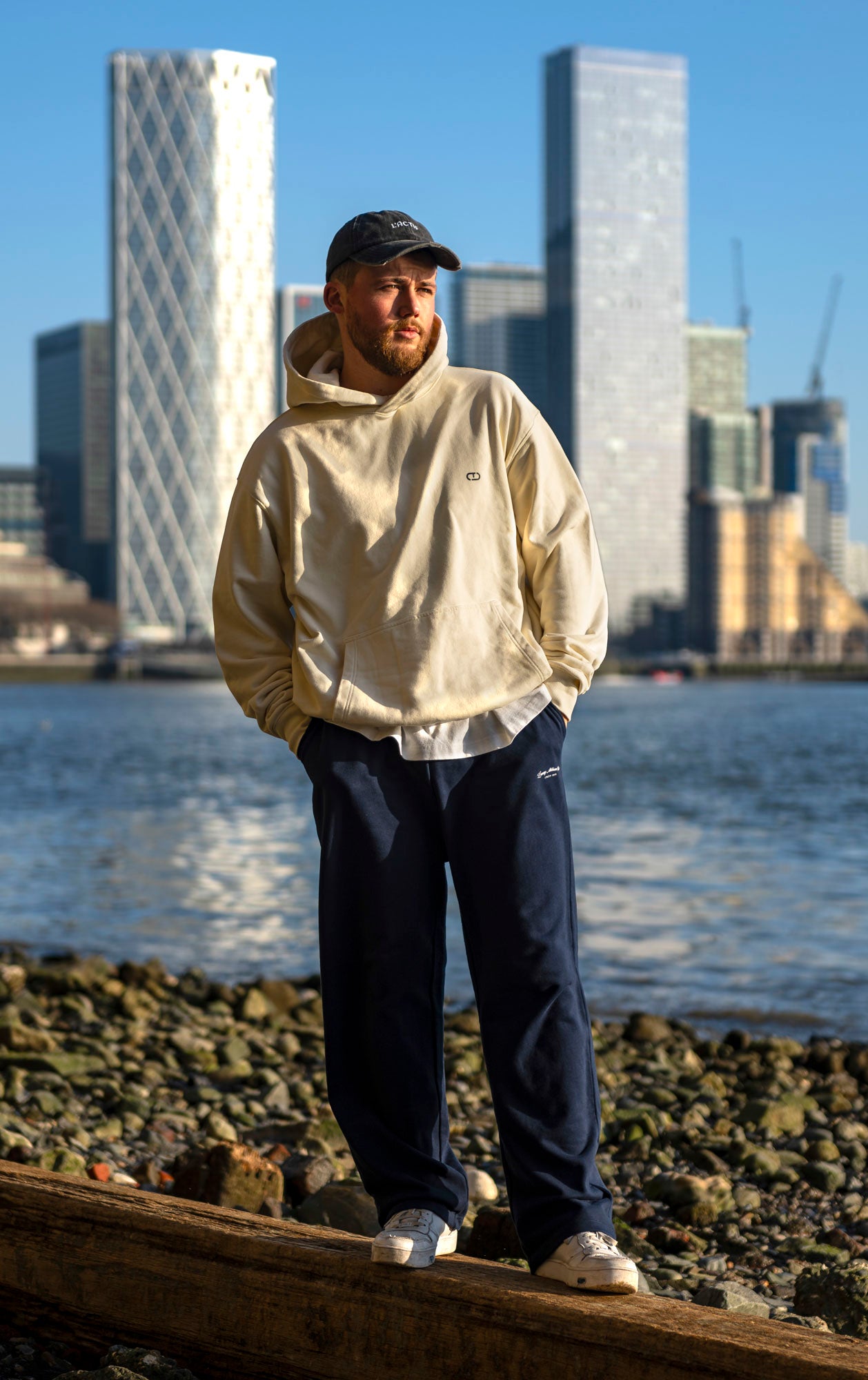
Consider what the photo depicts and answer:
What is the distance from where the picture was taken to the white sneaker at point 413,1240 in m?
3.11

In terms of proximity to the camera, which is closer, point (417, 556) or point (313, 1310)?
point (313, 1310)

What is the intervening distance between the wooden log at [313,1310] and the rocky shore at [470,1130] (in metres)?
0.11

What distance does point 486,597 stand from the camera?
3.25 meters

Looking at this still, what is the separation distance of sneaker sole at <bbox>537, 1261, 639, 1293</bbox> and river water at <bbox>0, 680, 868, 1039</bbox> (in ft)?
24.7

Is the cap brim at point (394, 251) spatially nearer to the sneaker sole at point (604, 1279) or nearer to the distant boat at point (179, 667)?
the sneaker sole at point (604, 1279)

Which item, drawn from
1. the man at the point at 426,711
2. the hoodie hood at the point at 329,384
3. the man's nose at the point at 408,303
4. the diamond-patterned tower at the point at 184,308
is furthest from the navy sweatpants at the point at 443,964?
the diamond-patterned tower at the point at 184,308

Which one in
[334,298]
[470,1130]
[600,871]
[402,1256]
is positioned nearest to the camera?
[402,1256]

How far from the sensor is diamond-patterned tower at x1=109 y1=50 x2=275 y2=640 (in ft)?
526

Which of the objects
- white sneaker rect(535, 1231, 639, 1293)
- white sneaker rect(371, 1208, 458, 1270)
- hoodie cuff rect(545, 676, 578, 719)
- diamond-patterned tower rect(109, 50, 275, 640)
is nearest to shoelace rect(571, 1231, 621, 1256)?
white sneaker rect(535, 1231, 639, 1293)

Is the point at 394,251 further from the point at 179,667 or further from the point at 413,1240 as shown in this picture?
the point at 179,667

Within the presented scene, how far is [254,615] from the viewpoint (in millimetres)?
3395

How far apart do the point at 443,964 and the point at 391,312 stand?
1.35 m

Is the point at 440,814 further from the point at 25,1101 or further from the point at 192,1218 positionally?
the point at 25,1101

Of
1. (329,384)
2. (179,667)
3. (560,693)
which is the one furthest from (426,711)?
(179,667)
